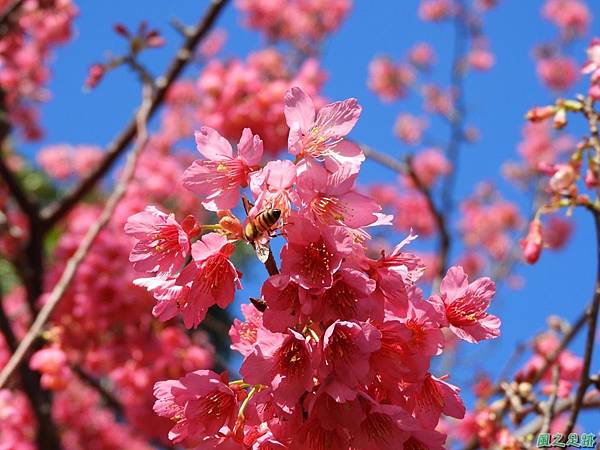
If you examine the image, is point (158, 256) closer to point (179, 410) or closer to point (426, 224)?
point (179, 410)

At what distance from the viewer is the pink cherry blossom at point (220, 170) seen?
127 centimetres

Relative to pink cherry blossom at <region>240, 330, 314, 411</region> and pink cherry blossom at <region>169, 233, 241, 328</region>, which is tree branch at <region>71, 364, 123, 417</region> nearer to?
pink cherry blossom at <region>169, 233, 241, 328</region>

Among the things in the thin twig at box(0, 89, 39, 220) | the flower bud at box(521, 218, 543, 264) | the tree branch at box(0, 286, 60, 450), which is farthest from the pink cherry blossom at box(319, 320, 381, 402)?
the thin twig at box(0, 89, 39, 220)

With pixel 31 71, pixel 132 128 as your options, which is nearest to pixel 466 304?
pixel 132 128

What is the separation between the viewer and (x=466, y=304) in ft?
4.24

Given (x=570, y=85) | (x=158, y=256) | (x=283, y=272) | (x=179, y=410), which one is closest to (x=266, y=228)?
(x=283, y=272)

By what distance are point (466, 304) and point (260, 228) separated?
400 millimetres

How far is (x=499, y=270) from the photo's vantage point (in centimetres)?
546

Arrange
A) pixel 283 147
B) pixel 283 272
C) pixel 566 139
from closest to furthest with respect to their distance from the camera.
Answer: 1. pixel 283 272
2. pixel 283 147
3. pixel 566 139

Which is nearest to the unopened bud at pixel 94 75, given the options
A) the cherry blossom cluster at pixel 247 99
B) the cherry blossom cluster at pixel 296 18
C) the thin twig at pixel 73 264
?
the thin twig at pixel 73 264

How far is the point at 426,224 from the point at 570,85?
2.60m

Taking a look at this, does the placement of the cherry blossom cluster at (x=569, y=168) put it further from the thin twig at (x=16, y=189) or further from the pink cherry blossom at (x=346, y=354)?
the thin twig at (x=16, y=189)

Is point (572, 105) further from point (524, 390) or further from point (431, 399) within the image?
point (431, 399)

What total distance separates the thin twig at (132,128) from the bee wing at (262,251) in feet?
9.22
